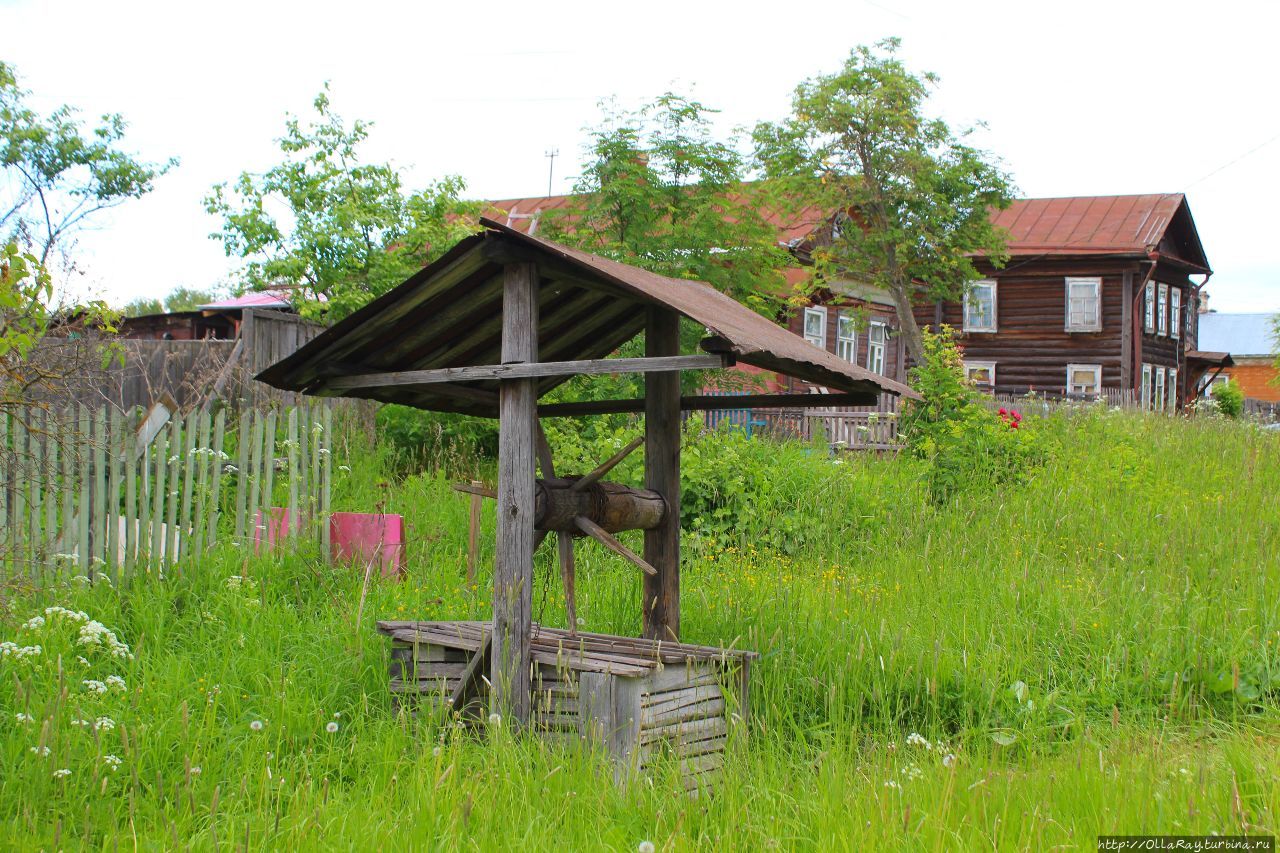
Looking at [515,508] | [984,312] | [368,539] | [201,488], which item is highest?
[984,312]

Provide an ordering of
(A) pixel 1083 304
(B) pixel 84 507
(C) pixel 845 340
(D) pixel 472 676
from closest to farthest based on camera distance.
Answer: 1. (D) pixel 472 676
2. (B) pixel 84 507
3. (C) pixel 845 340
4. (A) pixel 1083 304

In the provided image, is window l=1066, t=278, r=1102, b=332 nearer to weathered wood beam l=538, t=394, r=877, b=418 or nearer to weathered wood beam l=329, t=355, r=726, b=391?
weathered wood beam l=538, t=394, r=877, b=418

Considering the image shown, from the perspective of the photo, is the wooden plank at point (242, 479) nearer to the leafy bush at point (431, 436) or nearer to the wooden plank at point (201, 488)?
the wooden plank at point (201, 488)

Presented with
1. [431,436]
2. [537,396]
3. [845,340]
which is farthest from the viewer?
[845,340]

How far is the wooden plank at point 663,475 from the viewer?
5.23 metres

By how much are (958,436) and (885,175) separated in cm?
1462

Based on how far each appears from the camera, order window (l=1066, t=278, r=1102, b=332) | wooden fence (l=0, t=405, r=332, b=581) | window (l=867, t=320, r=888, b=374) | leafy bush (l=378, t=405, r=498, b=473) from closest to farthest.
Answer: wooden fence (l=0, t=405, r=332, b=581) → leafy bush (l=378, t=405, r=498, b=473) → window (l=867, t=320, r=888, b=374) → window (l=1066, t=278, r=1102, b=332)

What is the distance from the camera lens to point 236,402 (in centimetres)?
1177

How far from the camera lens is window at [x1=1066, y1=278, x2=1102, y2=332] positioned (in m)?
A: 30.3

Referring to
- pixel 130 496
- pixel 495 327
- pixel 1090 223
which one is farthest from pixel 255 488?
pixel 1090 223

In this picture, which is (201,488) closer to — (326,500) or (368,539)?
(326,500)

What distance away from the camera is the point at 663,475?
525cm

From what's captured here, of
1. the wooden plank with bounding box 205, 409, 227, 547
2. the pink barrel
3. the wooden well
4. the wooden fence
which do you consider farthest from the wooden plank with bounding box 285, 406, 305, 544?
the wooden well

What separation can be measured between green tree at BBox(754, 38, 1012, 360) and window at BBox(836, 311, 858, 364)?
2.80 meters
